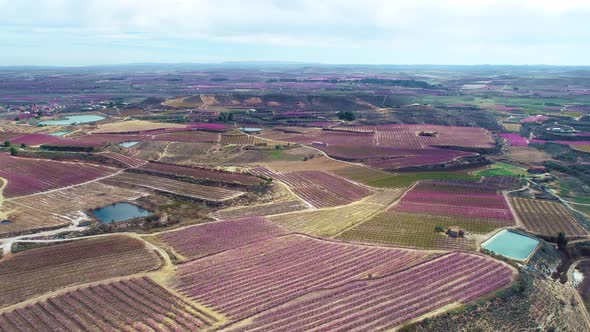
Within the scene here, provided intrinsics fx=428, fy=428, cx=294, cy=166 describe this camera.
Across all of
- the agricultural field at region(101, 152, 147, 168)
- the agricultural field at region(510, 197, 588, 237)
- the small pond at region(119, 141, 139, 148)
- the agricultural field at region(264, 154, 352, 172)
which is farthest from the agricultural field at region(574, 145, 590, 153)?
the small pond at region(119, 141, 139, 148)

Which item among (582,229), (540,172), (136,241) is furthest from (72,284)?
(540,172)

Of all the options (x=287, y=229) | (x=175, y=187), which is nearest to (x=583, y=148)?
(x=287, y=229)

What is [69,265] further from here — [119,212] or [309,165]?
[309,165]

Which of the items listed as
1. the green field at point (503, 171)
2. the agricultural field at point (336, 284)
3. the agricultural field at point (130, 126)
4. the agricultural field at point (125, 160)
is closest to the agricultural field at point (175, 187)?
the agricultural field at point (125, 160)

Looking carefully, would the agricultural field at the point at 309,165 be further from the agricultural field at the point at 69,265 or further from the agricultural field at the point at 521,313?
the agricultural field at the point at 521,313

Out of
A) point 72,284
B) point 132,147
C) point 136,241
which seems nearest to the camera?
point 72,284

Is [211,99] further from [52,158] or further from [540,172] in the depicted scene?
[540,172]
